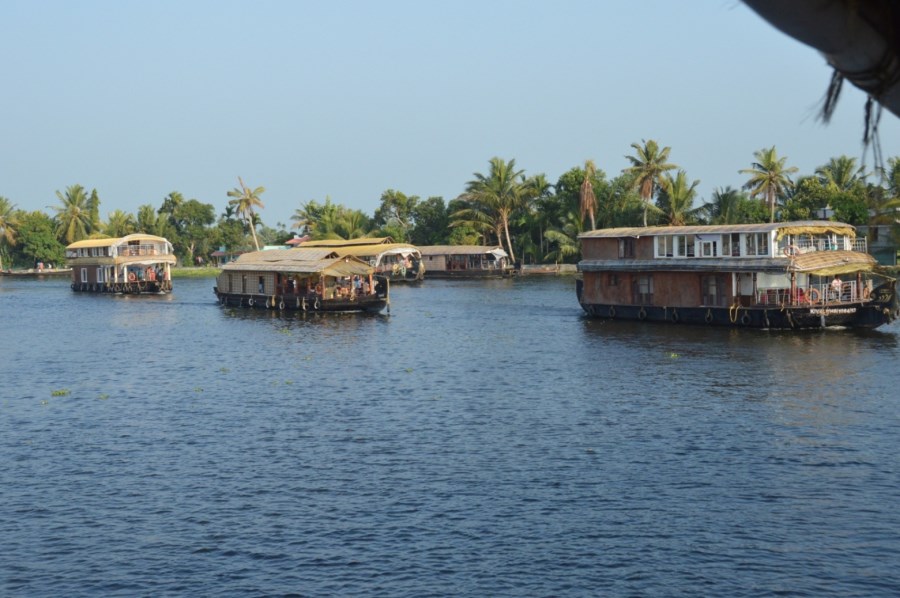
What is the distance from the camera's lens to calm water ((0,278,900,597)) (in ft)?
67.6

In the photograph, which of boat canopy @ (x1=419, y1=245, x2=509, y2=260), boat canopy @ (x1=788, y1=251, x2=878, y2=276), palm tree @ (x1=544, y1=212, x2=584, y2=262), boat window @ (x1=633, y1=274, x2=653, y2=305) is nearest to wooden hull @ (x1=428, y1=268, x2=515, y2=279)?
boat canopy @ (x1=419, y1=245, x2=509, y2=260)

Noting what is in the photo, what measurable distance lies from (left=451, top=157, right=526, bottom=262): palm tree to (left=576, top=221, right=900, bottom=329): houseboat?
6915 centimetres

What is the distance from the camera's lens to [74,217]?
16762cm

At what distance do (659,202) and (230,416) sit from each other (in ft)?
260

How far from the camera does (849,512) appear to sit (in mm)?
23500

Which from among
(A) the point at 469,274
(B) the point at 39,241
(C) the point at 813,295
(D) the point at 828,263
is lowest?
(C) the point at 813,295

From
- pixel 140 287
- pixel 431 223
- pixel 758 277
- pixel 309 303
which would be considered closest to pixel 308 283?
pixel 309 303

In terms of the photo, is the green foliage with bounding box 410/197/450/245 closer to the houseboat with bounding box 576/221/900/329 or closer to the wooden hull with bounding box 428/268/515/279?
the wooden hull with bounding box 428/268/515/279

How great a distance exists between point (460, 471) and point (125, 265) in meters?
89.8

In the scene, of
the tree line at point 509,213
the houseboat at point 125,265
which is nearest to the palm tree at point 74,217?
the tree line at point 509,213

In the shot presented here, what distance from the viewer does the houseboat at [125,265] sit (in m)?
107

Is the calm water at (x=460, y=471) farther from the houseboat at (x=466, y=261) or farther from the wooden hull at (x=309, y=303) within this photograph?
the houseboat at (x=466, y=261)

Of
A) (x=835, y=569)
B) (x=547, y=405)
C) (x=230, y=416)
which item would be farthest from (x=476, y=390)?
(x=835, y=569)

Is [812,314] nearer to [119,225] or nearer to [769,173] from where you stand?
[769,173]
